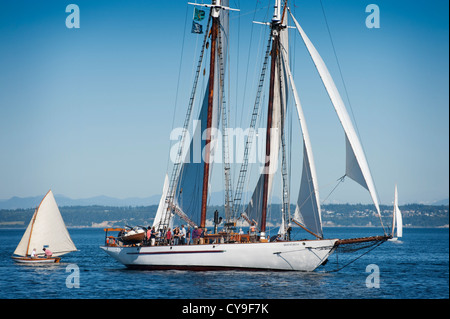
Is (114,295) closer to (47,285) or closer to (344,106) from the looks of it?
(47,285)

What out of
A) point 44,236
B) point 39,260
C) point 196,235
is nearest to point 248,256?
point 196,235

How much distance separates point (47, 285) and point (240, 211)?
602 inches

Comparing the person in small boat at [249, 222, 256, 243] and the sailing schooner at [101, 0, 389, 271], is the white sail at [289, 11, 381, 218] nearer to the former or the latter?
the sailing schooner at [101, 0, 389, 271]

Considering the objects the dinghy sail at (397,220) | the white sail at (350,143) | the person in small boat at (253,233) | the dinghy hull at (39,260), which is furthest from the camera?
the dinghy hull at (39,260)

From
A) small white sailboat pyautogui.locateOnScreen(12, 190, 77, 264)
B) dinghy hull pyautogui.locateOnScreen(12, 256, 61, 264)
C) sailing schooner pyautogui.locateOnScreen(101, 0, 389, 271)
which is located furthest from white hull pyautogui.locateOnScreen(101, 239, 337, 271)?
small white sailboat pyautogui.locateOnScreen(12, 190, 77, 264)

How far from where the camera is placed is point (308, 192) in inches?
1543

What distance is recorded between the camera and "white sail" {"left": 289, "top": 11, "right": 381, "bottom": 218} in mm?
35531

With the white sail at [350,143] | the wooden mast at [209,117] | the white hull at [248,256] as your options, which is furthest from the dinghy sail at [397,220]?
the wooden mast at [209,117]

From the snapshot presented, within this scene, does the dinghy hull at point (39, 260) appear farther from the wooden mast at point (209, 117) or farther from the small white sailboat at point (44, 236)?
the wooden mast at point (209, 117)

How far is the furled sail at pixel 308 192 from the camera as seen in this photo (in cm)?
3881

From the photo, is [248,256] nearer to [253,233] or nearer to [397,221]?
[253,233]

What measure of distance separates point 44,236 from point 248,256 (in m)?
22.3

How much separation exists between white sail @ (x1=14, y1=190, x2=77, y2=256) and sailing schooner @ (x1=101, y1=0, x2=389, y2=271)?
967 centimetres
